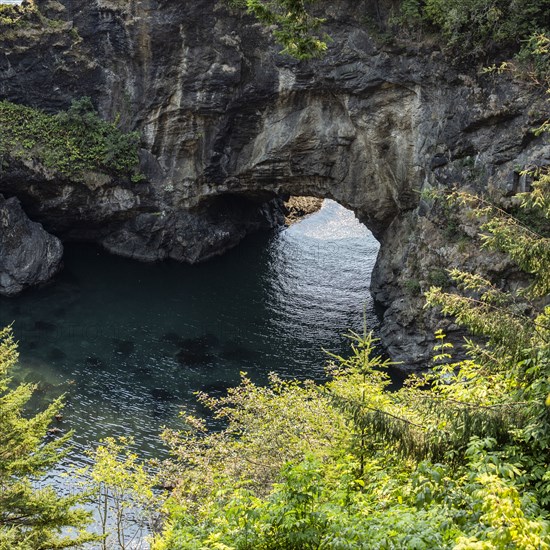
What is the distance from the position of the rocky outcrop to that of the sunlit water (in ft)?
2.81

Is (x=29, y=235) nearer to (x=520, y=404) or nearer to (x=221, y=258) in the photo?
(x=221, y=258)

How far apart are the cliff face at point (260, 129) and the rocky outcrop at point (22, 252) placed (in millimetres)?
1846

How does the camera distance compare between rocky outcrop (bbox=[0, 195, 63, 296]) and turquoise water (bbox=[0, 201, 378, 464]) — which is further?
rocky outcrop (bbox=[0, 195, 63, 296])

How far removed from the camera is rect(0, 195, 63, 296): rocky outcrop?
34.4 meters

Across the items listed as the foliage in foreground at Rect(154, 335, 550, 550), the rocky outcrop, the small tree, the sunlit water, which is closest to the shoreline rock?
the sunlit water

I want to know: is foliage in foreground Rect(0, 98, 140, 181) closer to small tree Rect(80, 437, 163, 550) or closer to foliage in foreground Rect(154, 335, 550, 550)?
small tree Rect(80, 437, 163, 550)

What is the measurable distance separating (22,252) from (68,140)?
7.26 metres

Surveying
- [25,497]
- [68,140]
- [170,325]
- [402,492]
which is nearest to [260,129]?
[68,140]

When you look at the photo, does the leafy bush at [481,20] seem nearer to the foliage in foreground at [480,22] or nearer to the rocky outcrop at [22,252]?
the foliage in foreground at [480,22]

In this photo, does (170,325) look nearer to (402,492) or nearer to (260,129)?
(260,129)

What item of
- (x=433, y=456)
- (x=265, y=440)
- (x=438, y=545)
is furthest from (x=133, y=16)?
(x=438, y=545)

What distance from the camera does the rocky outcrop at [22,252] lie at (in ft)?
113

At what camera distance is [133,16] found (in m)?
33.7

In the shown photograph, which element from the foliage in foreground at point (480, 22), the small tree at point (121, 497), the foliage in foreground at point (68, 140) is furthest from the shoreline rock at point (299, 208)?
the small tree at point (121, 497)
